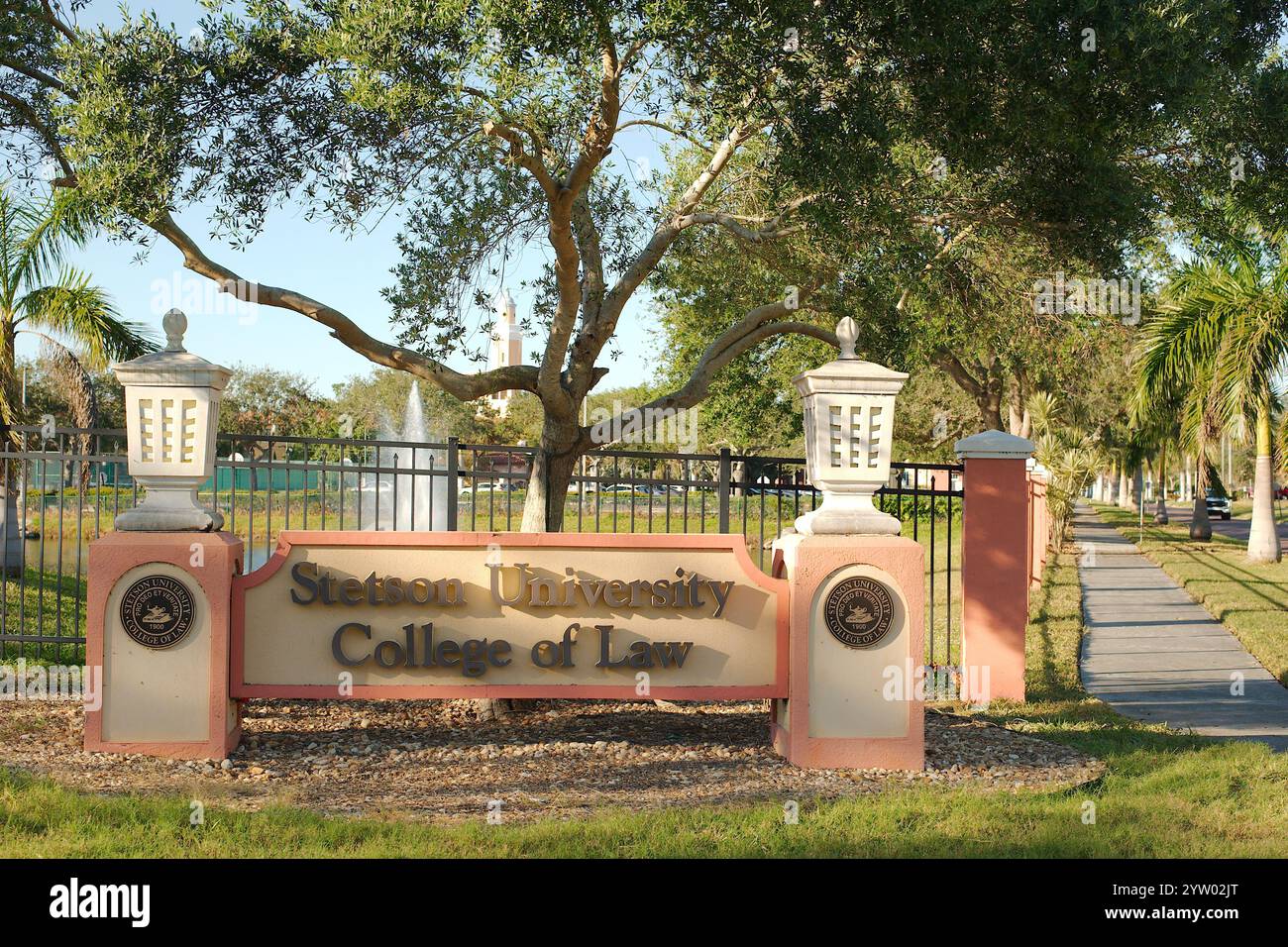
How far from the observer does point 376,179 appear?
8.75m

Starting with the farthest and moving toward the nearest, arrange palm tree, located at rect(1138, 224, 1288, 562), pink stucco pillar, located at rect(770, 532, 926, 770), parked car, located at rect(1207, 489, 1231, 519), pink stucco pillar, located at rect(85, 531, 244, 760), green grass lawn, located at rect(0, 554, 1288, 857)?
parked car, located at rect(1207, 489, 1231, 519) → palm tree, located at rect(1138, 224, 1288, 562) → pink stucco pillar, located at rect(770, 532, 926, 770) → pink stucco pillar, located at rect(85, 531, 244, 760) → green grass lawn, located at rect(0, 554, 1288, 857)

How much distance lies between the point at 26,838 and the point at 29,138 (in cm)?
802

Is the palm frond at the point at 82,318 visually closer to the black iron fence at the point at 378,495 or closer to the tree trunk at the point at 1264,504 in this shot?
the black iron fence at the point at 378,495

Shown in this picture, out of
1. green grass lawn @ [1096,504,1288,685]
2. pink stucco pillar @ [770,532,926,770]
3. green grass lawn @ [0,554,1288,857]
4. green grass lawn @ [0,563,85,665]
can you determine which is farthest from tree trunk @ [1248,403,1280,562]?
green grass lawn @ [0,563,85,665]

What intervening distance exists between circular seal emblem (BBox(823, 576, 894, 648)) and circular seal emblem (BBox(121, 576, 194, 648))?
435cm

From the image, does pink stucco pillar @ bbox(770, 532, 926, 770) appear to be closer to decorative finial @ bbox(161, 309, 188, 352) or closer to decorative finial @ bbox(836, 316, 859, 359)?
decorative finial @ bbox(836, 316, 859, 359)

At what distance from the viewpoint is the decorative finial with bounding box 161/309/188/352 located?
25.1 feet

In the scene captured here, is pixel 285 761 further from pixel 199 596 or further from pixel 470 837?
pixel 470 837

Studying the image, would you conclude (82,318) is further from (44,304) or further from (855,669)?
(855,669)

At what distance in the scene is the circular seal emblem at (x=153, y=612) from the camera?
24.1 ft

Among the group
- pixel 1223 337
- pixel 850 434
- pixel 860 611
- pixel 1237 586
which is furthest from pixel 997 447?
pixel 1237 586

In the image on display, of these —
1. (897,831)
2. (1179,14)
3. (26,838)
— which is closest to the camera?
(26,838)

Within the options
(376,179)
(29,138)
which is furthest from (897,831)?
(29,138)

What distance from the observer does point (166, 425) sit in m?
7.41
